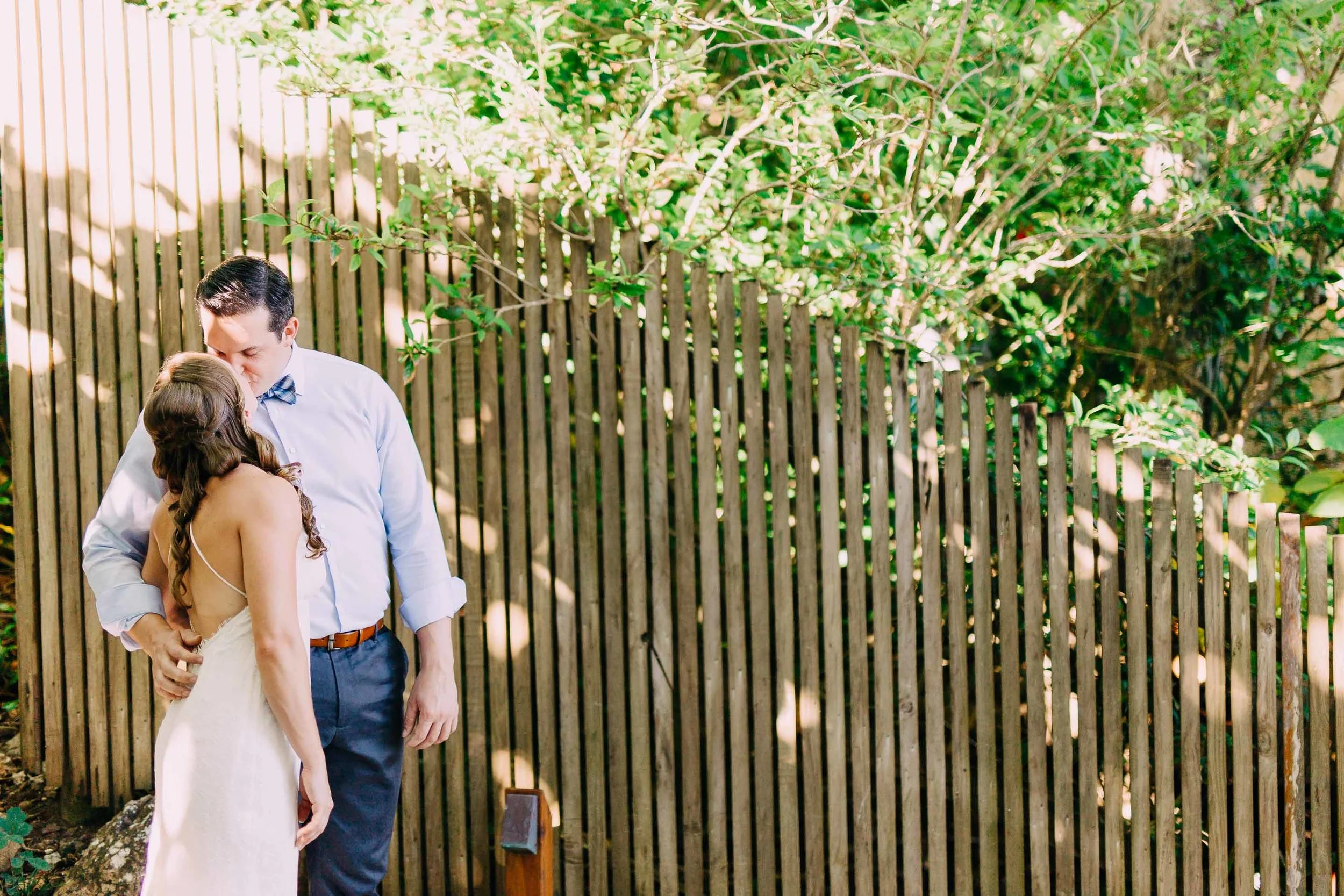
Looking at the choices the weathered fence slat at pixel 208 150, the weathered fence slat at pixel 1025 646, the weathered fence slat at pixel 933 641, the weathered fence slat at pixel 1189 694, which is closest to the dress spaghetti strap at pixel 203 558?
the weathered fence slat at pixel 208 150

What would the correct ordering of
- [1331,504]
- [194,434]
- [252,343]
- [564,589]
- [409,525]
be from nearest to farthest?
[194,434] < [252,343] < [409,525] < [564,589] < [1331,504]

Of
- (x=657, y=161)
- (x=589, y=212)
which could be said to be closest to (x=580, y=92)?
(x=657, y=161)

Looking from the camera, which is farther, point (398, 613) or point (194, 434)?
point (398, 613)

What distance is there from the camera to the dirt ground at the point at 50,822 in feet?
10.7

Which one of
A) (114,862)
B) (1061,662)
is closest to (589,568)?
(1061,662)

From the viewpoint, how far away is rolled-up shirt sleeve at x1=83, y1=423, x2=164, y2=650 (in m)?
2.22

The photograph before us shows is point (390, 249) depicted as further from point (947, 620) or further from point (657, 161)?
point (947, 620)

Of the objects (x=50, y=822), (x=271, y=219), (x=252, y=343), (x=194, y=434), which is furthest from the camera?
(x=50, y=822)

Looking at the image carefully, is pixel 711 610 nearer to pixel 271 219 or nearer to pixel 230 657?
pixel 230 657

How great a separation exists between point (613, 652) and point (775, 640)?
0.51 meters

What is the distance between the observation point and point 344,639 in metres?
2.29

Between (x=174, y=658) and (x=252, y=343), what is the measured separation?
696 millimetres

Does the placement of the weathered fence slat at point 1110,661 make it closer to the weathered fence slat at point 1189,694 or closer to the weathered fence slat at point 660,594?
the weathered fence slat at point 1189,694

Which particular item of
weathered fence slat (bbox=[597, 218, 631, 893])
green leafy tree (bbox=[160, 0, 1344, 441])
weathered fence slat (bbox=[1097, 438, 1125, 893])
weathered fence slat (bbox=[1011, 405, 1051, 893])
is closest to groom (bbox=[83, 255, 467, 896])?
green leafy tree (bbox=[160, 0, 1344, 441])
